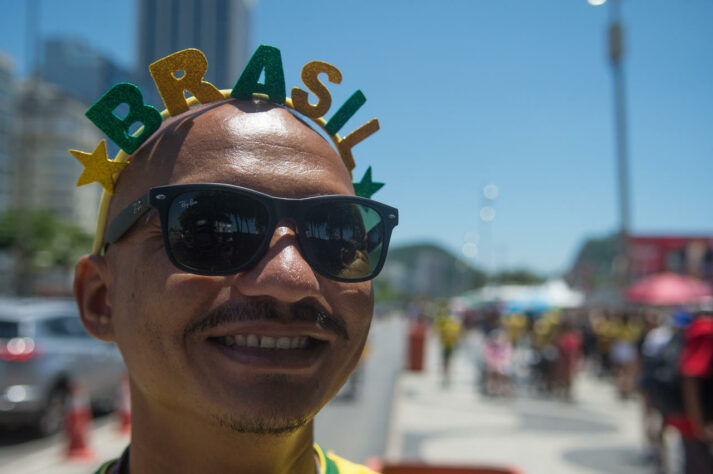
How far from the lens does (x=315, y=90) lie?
1.36 m

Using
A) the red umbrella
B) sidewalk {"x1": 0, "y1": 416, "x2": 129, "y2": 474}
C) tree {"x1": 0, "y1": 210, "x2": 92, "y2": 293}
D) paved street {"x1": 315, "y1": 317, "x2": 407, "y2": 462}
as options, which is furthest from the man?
tree {"x1": 0, "y1": 210, "x2": 92, "y2": 293}

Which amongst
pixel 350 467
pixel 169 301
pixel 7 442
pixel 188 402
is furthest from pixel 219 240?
pixel 7 442

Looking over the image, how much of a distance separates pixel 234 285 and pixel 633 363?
1253 cm

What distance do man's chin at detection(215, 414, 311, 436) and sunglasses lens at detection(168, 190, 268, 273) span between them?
0.29 meters

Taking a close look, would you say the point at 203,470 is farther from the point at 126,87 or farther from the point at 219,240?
the point at 126,87

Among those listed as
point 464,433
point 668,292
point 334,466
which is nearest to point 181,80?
point 334,466

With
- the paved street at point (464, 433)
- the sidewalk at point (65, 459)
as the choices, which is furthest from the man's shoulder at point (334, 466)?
the sidewalk at point (65, 459)

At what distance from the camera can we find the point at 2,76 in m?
70.9

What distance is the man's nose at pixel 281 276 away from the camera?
3.43ft

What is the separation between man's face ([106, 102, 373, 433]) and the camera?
106 centimetres

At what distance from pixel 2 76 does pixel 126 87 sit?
8352 centimetres

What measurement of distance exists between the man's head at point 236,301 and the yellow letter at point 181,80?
0.03 m

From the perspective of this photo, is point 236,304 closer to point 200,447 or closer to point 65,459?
point 200,447

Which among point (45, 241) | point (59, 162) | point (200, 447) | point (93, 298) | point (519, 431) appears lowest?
point (519, 431)
